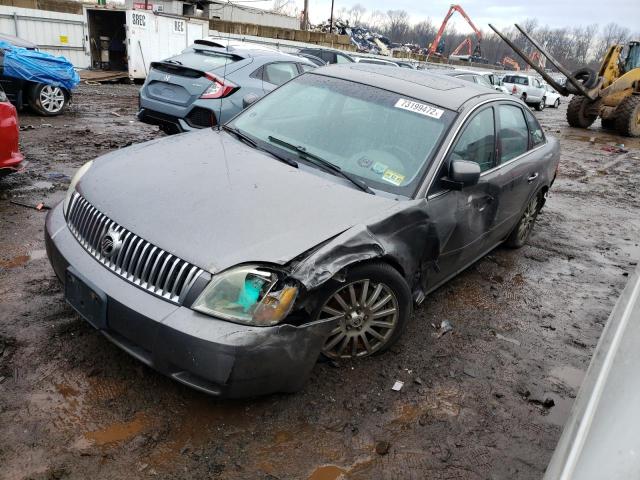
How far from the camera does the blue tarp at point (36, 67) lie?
8.33 meters

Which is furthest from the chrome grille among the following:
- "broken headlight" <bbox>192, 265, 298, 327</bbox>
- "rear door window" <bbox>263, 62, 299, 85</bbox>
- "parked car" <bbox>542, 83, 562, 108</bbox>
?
"parked car" <bbox>542, 83, 562, 108</bbox>

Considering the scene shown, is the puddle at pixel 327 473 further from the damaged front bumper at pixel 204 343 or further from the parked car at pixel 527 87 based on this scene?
the parked car at pixel 527 87

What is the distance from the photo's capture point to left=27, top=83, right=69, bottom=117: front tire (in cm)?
916

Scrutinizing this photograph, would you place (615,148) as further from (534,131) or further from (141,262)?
(141,262)

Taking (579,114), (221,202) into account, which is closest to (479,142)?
(221,202)

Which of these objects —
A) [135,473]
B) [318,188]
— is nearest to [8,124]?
[318,188]

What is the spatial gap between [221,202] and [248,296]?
638 millimetres

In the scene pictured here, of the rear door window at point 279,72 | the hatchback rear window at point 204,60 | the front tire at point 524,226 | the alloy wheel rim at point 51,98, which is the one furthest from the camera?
the alloy wheel rim at point 51,98

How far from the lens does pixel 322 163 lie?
10.8 ft

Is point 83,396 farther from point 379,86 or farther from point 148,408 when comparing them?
point 379,86

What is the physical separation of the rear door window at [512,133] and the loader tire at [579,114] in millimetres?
14578

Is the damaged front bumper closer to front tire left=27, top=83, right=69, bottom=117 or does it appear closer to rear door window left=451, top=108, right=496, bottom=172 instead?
rear door window left=451, top=108, right=496, bottom=172

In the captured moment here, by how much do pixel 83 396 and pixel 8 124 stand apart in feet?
11.3

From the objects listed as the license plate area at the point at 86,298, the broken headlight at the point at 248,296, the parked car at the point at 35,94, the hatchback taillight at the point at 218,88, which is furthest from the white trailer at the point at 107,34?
the broken headlight at the point at 248,296
